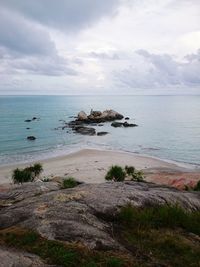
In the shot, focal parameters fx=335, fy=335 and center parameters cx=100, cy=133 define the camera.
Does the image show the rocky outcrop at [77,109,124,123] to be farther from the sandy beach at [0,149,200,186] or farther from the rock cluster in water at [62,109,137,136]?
the sandy beach at [0,149,200,186]

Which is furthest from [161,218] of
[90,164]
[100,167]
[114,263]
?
[90,164]

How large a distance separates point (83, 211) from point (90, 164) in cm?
4139

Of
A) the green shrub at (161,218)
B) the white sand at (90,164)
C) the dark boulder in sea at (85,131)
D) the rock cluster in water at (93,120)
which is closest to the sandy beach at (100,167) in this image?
the white sand at (90,164)

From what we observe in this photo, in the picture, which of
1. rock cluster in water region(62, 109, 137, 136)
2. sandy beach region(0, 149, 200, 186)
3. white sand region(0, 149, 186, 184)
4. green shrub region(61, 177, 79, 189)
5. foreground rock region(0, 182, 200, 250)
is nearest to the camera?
foreground rock region(0, 182, 200, 250)

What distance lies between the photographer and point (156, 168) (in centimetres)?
5109

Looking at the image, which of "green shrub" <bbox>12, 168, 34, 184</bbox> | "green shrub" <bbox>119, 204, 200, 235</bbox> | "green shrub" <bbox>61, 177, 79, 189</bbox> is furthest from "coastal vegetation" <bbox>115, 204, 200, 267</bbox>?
"green shrub" <bbox>12, 168, 34, 184</bbox>

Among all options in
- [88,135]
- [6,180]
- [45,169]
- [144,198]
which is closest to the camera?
[144,198]

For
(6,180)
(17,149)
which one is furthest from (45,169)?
(17,149)

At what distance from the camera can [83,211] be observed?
12.1 m

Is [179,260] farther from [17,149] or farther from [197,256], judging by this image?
[17,149]

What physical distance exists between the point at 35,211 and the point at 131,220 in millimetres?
3466

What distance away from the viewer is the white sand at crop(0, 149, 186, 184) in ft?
151

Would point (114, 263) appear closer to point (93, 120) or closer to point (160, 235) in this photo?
point (160, 235)

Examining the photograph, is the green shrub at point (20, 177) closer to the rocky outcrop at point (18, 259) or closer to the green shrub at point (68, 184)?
the green shrub at point (68, 184)
